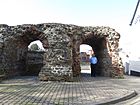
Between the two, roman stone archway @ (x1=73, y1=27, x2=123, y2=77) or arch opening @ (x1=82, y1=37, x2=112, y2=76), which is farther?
arch opening @ (x1=82, y1=37, x2=112, y2=76)

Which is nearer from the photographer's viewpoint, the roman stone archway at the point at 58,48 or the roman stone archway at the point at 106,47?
the roman stone archway at the point at 58,48

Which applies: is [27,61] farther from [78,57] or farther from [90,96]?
[90,96]

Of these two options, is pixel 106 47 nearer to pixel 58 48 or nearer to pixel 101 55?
pixel 101 55

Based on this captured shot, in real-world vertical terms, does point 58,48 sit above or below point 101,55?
above

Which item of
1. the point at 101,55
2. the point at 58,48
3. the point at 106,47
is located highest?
the point at 106,47

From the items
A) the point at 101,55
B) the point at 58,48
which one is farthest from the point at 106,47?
the point at 58,48

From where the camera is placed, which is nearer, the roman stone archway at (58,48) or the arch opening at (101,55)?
the roman stone archway at (58,48)

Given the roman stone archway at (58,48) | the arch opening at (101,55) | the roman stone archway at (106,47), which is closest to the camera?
the roman stone archway at (58,48)

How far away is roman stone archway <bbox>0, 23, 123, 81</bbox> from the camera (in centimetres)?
1717

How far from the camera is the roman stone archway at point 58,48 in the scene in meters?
17.2

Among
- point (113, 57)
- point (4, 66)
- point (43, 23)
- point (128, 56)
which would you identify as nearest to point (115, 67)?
point (113, 57)

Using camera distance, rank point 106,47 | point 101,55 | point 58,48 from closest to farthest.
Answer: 1. point 58,48
2. point 106,47
3. point 101,55

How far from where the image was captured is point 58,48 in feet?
57.2

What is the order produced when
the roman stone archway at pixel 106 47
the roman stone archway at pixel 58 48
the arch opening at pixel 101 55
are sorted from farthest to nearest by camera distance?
the arch opening at pixel 101 55 < the roman stone archway at pixel 106 47 < the roman stone archway at pixel 58 48
